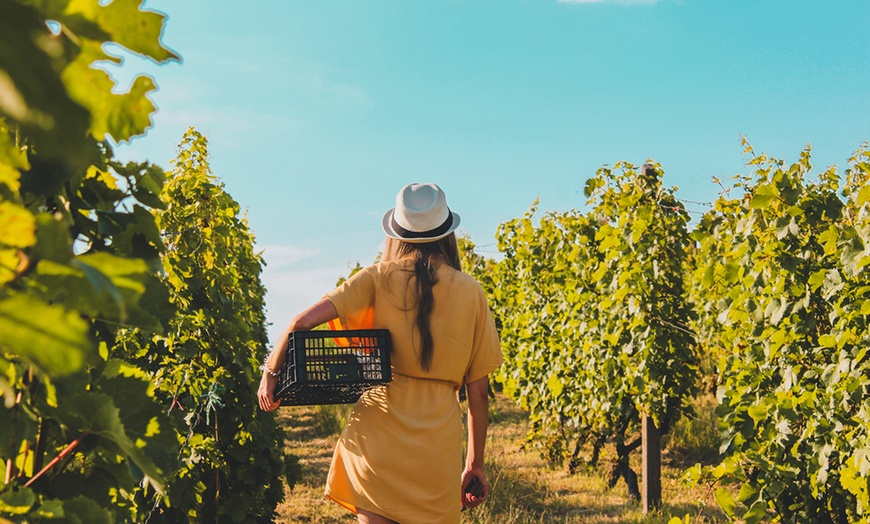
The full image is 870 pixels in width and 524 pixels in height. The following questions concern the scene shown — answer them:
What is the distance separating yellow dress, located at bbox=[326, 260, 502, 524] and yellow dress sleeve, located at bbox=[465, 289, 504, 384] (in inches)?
3.2

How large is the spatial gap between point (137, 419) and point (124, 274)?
1.78 ft

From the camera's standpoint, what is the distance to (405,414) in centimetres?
292

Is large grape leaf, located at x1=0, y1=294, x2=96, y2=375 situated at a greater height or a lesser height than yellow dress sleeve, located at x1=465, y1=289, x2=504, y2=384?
lesser

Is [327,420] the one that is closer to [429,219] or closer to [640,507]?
[640,507]

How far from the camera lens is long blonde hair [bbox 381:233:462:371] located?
293 centimetres

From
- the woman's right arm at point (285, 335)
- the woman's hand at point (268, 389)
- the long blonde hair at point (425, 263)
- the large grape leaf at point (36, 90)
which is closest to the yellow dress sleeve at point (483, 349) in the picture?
the long blonde hair at point (425, 263)

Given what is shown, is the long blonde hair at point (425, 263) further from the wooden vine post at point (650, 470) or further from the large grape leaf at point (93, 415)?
the wooden vine post at point (650, 470)

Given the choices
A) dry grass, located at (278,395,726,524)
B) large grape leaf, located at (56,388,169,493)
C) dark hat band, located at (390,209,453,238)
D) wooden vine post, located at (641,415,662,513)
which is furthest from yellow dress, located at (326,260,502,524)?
wooden vine post, located at (641,415,662,513)

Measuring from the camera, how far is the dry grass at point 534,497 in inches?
240

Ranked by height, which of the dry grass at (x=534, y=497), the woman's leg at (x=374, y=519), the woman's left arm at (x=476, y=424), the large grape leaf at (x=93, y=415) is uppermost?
the large grape leaf at (x=93, y=415)

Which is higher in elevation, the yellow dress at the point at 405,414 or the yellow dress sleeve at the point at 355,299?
the yellow dress sleeve at the point at 355,299

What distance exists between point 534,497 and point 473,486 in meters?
3.73

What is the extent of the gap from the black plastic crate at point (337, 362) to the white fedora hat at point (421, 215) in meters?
0.43

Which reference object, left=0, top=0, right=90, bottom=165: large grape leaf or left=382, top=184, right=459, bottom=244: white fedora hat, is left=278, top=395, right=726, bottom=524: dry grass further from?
left=0, top=0, right=90, bottom=165: large grape leaf
